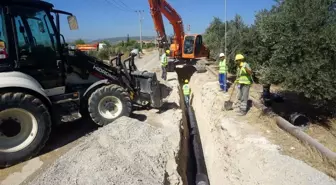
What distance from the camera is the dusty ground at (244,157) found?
5070mm

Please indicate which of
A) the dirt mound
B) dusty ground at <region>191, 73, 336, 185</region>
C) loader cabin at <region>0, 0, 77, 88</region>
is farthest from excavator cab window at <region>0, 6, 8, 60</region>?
dusty ground at <region>191, 73, 336, 185</region>

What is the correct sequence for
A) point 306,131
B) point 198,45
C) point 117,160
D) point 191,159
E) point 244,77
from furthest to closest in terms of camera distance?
point 198,45 < point 244,77 < point 191,159 < point 306,131 < point 117,160

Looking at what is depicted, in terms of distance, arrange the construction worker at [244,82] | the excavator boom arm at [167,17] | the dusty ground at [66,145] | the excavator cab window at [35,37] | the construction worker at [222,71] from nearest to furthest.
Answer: the dusty ground at [66,145] < the excavator cab window at [35,37] < the construction worker at [244,82] < the construction worker at [222,71] < the excavator boom arm at [167,17]

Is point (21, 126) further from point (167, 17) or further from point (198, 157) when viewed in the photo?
point (167, 17)

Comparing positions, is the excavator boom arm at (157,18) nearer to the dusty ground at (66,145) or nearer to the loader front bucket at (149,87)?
the dusty ground at (66,145)

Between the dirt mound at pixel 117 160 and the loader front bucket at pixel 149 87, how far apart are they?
5.37 feet

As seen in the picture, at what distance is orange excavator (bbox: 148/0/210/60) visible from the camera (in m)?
15.7

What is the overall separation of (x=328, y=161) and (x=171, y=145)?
9.89 ft

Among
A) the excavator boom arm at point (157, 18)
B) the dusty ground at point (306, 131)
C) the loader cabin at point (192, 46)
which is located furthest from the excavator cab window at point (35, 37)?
the loader cabin at point (192, 46)

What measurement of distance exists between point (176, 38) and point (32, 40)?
12.7 metres

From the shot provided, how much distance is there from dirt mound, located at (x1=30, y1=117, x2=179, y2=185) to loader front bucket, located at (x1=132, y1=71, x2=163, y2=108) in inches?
64.4

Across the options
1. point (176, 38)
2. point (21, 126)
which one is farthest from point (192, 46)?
point (21, 126)

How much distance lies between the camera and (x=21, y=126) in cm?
502

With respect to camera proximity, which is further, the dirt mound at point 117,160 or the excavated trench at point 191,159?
the excavated trench at point 191,159
